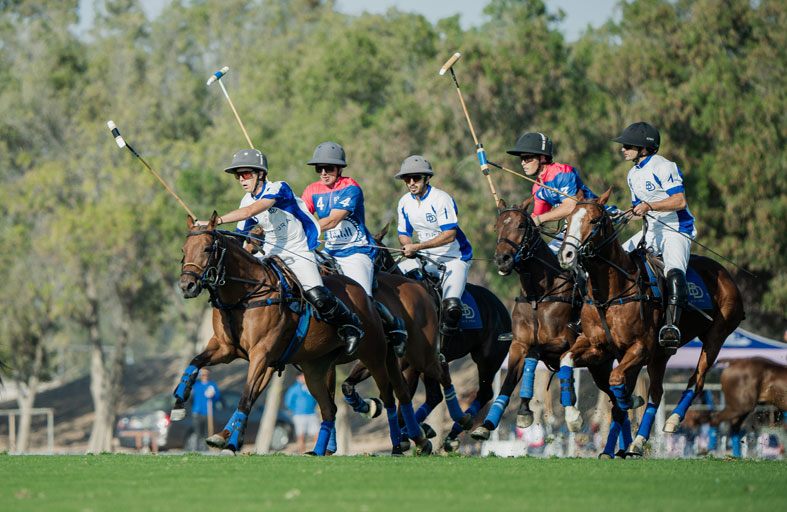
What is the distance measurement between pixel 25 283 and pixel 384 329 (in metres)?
24.4

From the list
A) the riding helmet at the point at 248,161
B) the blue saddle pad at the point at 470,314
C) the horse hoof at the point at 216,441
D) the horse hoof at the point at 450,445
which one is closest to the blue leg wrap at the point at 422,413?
the horse hoof at the point at 450,445

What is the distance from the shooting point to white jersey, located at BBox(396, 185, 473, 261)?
486 inches

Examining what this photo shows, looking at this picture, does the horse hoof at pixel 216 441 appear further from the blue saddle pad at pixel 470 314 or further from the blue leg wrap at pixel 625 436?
the blue leg wrap at pixel 625 436

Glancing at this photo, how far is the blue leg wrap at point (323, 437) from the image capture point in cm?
1116

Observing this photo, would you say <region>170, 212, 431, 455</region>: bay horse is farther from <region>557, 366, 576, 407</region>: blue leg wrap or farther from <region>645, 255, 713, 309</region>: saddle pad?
<region>645, 255, 713, 309</region>: saddle pad

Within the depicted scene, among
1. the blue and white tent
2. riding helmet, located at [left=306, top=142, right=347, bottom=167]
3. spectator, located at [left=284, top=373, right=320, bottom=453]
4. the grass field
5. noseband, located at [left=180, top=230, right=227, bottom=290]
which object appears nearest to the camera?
the grass field

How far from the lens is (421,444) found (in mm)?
11625

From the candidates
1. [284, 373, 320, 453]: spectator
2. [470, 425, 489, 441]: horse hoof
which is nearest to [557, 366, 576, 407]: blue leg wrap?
[470, 425, 489, 441]: horse hoof

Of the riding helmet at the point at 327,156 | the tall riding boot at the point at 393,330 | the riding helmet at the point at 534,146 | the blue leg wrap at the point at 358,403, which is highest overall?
the riding helmet at the point at 534,146

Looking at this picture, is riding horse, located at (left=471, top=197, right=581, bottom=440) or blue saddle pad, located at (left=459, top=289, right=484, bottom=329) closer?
riding horse, located at (left=471, top=197, right=581, bottom=440)

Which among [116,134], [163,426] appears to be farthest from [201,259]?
[163,426]

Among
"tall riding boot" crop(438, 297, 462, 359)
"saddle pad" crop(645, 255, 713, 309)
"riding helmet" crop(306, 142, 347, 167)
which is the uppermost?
"riding helmet" crop(306, 142, 347, 167)

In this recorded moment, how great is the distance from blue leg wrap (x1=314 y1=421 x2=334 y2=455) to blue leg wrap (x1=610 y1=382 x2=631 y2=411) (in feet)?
9.06

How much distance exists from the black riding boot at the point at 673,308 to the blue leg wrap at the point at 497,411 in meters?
1.62
